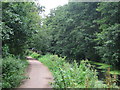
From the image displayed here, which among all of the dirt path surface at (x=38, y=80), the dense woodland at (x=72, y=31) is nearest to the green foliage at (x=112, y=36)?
the dense woodland at (x=72, y=31)

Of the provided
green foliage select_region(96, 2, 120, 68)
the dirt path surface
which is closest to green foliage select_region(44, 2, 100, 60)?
green foliage select_region(96, 2, 120, 68)

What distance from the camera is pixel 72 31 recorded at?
16.7 meters

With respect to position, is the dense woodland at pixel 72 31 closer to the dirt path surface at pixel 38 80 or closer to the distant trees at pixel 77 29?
the distant trees at pixel 77 29

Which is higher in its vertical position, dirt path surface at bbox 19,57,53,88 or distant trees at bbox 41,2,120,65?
distant trees at bbox 41,2,120,65

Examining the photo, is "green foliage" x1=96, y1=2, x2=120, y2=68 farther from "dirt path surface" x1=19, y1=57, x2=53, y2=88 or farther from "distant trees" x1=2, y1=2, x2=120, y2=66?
"dirt path surface" x1=19, y1=57, x2=53, y2=88

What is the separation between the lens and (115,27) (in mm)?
9398

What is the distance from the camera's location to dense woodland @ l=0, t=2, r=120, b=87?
7.16 meters

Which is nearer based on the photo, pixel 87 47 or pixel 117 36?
pixel 117 36

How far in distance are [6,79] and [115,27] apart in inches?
283

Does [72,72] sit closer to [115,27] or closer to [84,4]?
[115,27]

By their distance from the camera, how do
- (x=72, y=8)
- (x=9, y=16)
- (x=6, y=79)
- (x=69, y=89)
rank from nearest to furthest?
(x=69, y=89)
(x=6, y=79)
(x=9, y=16)
(x=72, y=8)

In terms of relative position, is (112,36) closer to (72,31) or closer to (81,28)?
(81,28)

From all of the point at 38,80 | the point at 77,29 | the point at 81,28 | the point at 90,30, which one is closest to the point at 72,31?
the point at 77,29

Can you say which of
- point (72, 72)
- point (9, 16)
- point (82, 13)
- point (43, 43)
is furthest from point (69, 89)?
point (43, 43)
